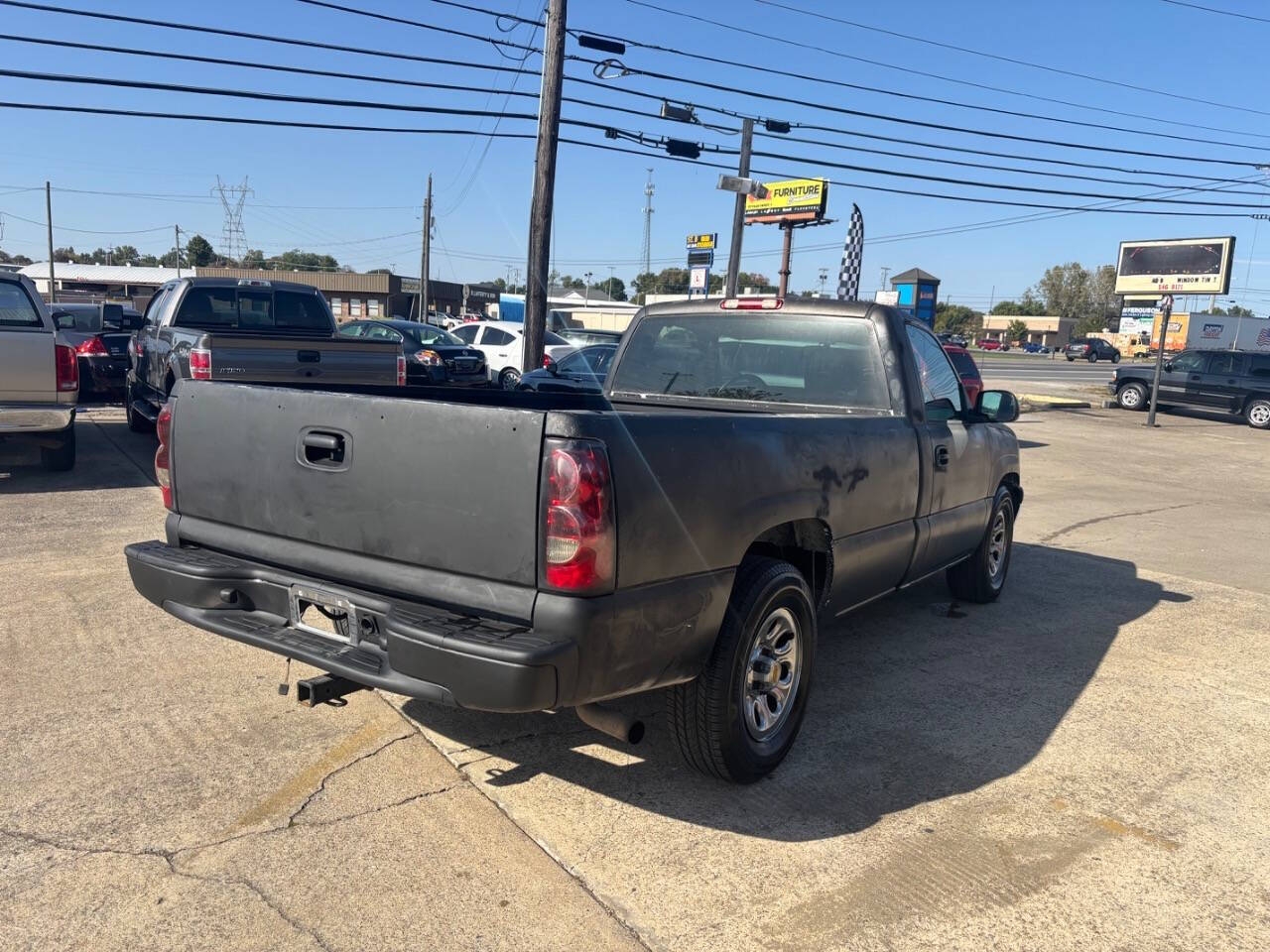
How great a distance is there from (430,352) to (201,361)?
32.5 ft

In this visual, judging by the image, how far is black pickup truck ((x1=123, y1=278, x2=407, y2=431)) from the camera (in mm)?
8156

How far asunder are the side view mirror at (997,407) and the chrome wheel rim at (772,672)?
8.00 ft

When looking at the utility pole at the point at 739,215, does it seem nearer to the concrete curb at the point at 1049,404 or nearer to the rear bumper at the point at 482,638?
the concrete curb at the point at 1049,404

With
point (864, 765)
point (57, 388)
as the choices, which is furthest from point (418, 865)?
point (57, 388)

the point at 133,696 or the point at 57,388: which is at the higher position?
the point at 57,388

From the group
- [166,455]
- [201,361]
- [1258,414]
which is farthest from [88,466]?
[1258,414]

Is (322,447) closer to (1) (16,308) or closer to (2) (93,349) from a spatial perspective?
(1) (16,308)

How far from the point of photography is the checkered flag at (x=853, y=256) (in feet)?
92.0

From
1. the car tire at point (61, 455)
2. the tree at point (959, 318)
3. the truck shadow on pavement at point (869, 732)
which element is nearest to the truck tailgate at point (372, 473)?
the truck shadow on pavement at point (869, 732)

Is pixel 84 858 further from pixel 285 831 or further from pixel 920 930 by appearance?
pixel 920 930

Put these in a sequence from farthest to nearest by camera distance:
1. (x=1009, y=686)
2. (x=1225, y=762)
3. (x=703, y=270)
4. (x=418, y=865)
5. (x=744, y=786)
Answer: (x=703, y=270) → (x=1009, y=686) → (x=1225, y=762) → (x=744, y=786) → (x=418, y=865)

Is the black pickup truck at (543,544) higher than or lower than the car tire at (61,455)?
higher

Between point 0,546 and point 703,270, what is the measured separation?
18.3 m

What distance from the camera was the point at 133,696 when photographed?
4188 millimetres
